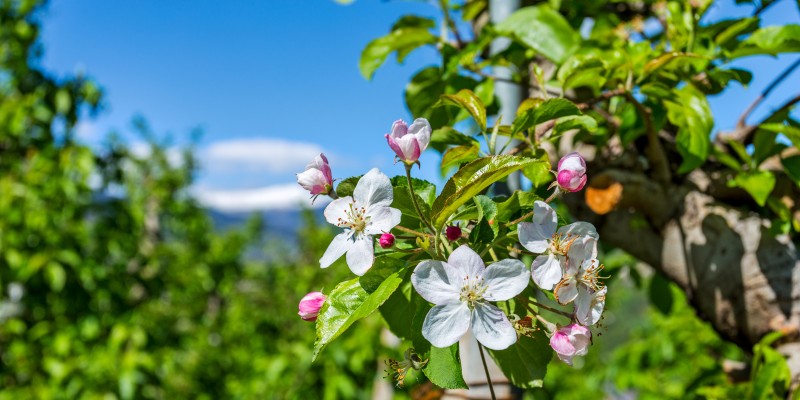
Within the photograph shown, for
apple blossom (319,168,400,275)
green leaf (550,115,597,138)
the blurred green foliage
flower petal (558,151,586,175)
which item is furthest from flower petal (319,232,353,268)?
the blurred green foliage

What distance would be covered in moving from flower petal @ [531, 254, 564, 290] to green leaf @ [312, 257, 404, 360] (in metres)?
0.11

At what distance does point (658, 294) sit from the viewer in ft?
4.89

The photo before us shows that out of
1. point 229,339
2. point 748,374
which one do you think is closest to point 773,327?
point 748,374

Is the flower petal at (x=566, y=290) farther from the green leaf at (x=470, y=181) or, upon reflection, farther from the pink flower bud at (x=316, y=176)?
the pink flower bud at (x=316, y=176)

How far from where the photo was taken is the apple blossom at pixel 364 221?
538 mm

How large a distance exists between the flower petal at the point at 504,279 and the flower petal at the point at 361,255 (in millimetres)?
97

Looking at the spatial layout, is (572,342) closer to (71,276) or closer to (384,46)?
(384,46)

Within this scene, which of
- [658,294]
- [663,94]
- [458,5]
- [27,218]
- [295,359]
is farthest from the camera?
[295,359]

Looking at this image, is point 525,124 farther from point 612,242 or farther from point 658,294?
point 658,294

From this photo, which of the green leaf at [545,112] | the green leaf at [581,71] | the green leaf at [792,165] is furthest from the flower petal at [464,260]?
the green leaf at [792,165]

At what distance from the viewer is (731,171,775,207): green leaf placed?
3.04 ft

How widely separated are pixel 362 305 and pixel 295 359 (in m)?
3.71

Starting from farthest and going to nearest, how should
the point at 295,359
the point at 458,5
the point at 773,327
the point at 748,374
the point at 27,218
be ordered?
the point at 295,359
the point at 27,218
the point at 458,5
the point at 748,374
the point at 773,327

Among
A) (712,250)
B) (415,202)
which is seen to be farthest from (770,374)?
(415,202)
